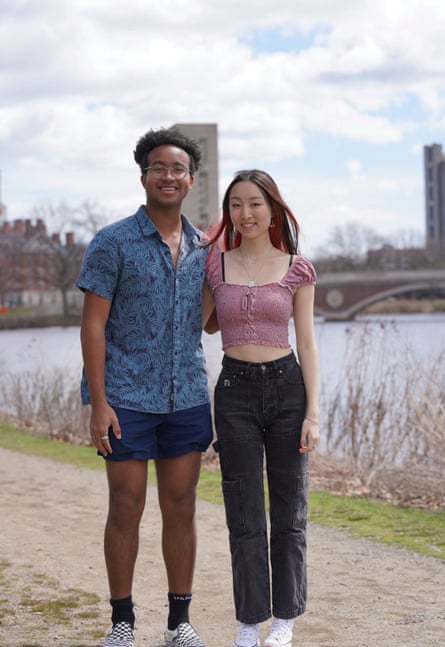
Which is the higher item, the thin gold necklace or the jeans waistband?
the thin gold necklace

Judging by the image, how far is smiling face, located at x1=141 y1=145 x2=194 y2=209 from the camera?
3.62 m

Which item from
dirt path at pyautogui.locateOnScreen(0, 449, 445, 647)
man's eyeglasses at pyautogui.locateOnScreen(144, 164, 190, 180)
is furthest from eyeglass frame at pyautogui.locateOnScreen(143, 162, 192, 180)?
dirt path at pyautogui.locateOnScreen(0, 449, 445, 647)

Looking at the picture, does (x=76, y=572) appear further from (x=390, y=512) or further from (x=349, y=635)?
(x=390, y=512)

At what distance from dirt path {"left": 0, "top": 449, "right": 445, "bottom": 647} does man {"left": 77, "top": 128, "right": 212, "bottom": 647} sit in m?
0.55

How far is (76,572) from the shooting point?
5184 millimetres

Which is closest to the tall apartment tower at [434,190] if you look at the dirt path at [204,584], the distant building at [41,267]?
the distant building at [41,267]

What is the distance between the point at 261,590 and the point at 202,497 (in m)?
4.21

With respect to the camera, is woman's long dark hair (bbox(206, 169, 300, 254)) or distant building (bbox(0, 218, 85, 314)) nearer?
woman's long dark hair (bbox(206, 169, 300, 254))

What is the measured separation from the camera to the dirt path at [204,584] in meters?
4.00

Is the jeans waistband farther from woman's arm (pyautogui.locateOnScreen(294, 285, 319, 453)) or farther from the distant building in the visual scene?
the distant building

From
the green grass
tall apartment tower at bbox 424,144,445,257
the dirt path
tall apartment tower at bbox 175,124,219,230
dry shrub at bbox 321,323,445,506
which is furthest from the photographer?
tall apartment tower at bbox 424,144,445,257

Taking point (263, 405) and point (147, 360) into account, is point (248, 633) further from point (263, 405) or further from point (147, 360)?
point (147, 360)

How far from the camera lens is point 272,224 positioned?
360 cm

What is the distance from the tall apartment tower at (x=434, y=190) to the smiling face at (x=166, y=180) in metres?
137
